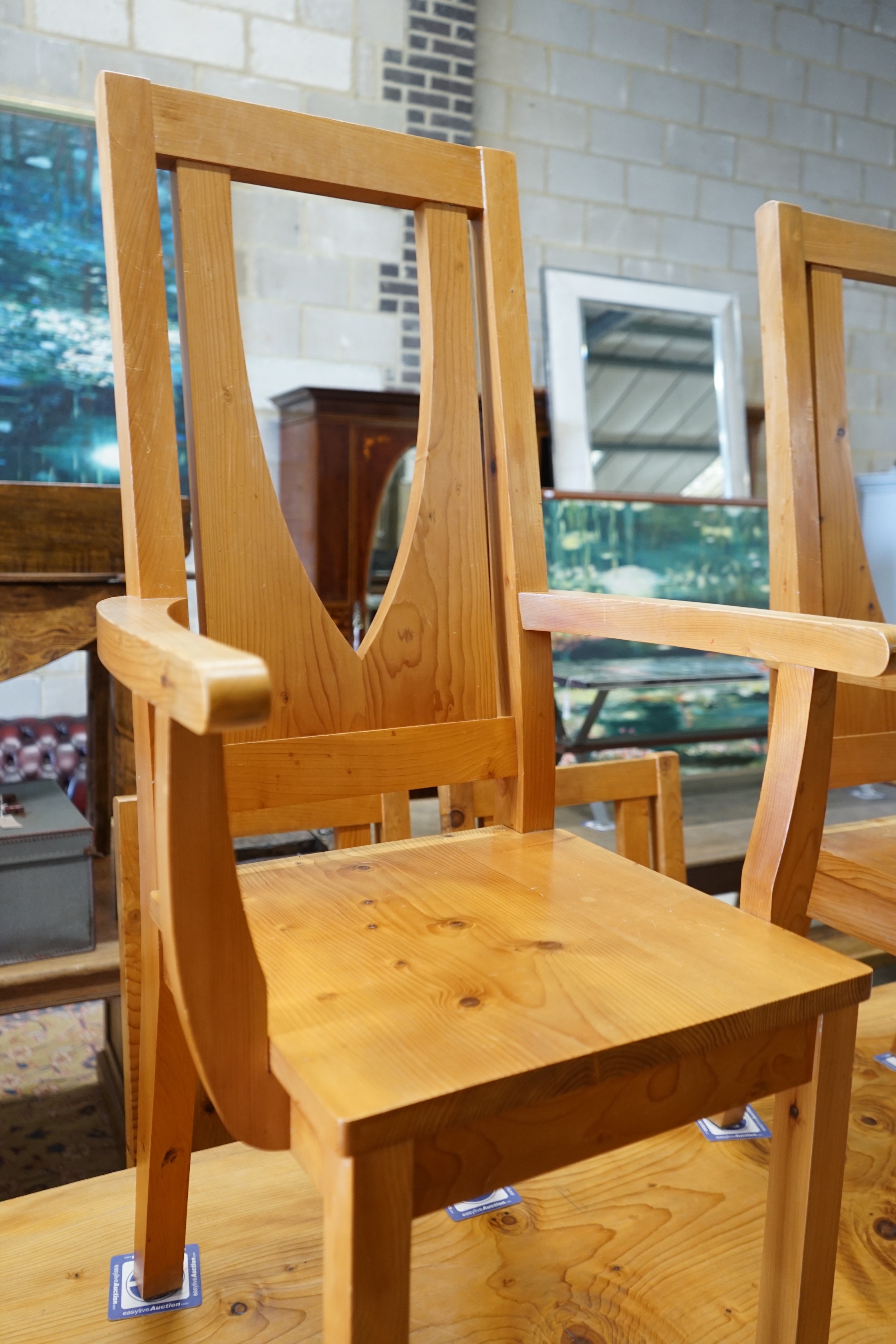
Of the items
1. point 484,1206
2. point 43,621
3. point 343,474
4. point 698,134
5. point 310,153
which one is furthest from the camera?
point 698,134

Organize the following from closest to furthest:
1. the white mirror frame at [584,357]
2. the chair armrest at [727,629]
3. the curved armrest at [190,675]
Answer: the curved armrest at [190,675] < the chair armrest at [727,629] < the white mirror frame at [584,357]

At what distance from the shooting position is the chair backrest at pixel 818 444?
1112 mm

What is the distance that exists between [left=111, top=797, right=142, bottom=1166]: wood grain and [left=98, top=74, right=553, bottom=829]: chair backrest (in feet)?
1.10

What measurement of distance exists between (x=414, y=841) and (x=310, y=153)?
0.63 meters

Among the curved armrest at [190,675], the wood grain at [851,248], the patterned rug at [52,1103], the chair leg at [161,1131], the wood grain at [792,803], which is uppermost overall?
the wood grain at [851,248]

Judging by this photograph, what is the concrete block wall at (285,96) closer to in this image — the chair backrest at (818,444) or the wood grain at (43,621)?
the wood grain at (43,621)

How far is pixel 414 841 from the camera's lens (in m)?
0.95

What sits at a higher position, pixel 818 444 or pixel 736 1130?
pixel 818 444

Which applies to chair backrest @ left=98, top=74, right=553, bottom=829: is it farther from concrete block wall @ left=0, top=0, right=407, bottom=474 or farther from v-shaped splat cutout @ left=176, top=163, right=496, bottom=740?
concrete block wall @ left=0, top=0, right=407, bottom=474

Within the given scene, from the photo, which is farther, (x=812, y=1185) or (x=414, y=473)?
(x=414, y=473)

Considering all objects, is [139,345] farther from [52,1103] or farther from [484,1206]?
[52,1103]

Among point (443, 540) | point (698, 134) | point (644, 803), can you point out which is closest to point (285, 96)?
point (698, 134)

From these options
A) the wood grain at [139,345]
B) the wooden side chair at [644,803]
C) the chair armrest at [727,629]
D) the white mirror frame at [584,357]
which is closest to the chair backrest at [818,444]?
the chair armrest at [727,629]

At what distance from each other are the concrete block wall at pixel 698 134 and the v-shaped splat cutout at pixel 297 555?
2.91 meters
